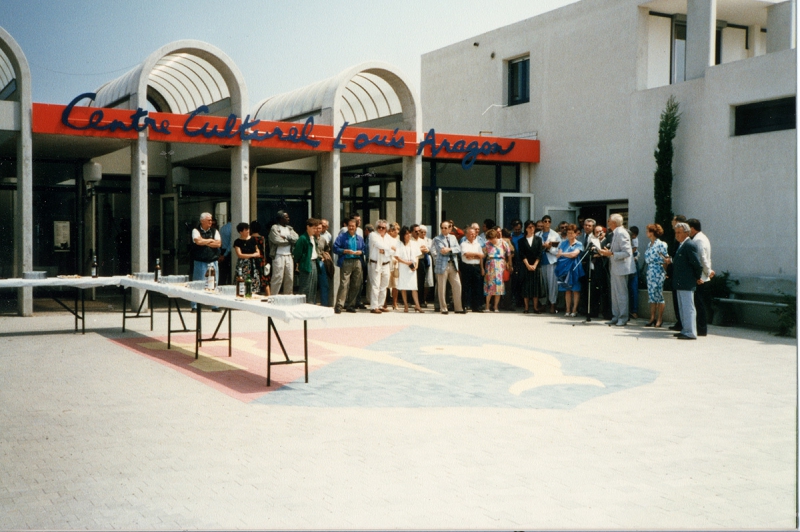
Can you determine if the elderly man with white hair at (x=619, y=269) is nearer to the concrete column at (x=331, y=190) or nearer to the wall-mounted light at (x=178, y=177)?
the concrete column at (x=331, y=190)

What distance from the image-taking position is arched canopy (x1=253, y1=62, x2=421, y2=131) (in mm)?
14727

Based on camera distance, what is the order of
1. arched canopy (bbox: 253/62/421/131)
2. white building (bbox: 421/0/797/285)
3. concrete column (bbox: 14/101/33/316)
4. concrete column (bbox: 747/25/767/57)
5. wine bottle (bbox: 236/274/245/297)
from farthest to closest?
concrete column (bbox: 747/25/767/57) < arched canopy (bbox: 253/62/421/131) < white building (bbox: 421/0/797/285) < concrete column (bbox: 14/101/33/316) < wine bottle (bbox: 236/274/245/297)

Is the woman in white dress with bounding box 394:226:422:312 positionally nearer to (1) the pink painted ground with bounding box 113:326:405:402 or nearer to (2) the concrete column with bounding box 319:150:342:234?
(2) the concrete column with bounding box 319:150:342:234

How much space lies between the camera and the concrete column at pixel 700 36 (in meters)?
13.8

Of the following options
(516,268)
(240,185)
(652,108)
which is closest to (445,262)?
(516,268)

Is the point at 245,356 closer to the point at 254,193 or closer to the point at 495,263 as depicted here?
the point at 495,263

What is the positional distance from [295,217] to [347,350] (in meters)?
9.75

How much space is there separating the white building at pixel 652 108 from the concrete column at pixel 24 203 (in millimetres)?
9789

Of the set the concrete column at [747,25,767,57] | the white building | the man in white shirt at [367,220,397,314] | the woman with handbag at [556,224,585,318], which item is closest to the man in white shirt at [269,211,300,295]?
the man in white shirt at [367,220,397,314]

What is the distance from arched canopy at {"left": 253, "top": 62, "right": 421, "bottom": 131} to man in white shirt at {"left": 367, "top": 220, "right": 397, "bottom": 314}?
260cm

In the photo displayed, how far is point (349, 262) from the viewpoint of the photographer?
1337 centimetres

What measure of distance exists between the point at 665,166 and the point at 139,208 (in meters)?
9.08

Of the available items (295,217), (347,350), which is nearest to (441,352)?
(347,350)

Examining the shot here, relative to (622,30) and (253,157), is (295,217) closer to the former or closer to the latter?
A: (253,157)
